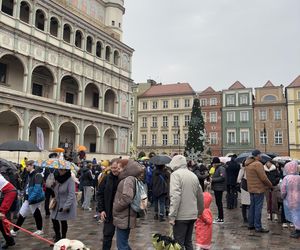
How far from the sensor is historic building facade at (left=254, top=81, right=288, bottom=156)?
51.3 metres

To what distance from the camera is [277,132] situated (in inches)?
2040

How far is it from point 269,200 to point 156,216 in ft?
12.3

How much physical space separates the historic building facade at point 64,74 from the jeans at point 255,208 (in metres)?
17.1

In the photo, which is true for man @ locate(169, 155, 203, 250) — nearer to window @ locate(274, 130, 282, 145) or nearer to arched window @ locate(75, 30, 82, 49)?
arched window @ locate(75, 30, 82, 49)

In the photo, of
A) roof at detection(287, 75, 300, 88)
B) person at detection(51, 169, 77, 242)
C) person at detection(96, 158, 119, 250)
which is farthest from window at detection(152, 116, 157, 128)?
person at detection(96, 158, 119, 250)

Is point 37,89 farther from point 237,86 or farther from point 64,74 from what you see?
point 237,86

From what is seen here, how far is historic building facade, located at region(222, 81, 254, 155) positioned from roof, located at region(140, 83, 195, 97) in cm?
681

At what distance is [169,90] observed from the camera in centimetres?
5975

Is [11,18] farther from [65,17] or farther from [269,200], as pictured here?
[269,200]

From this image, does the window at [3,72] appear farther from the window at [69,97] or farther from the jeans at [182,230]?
the jeans at [182,230]

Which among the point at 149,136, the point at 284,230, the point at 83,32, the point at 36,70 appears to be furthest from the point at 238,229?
the point at 149,136

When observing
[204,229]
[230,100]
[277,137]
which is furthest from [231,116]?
[204,229]

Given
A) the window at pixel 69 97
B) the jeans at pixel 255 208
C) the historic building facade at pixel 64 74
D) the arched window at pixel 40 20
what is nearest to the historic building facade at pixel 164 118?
the historic building facade at pixel 64 74

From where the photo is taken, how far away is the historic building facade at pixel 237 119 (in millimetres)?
53406
